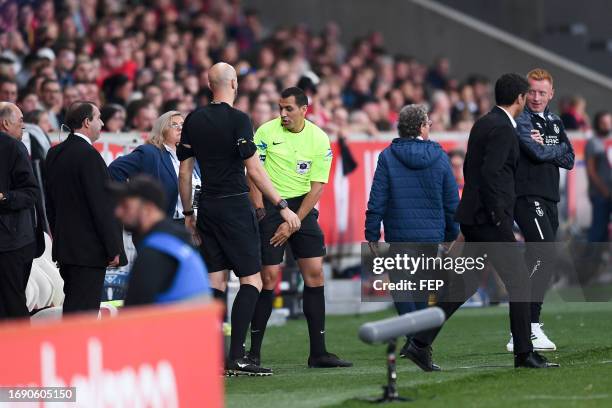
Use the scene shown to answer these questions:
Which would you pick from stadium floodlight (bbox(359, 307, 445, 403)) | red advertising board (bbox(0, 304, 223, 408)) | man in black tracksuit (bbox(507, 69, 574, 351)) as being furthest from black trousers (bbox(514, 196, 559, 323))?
red advertising board (bbox(0, 304, 223, 408))

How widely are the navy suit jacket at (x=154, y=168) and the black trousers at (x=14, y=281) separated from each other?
Result: 1.31 meters

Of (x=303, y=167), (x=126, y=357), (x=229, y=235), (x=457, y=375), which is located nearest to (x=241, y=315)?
(x=229, y=235)

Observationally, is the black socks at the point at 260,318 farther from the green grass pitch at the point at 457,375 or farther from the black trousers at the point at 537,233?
the black trousers at the point at 537,233

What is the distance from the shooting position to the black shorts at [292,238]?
11.6m

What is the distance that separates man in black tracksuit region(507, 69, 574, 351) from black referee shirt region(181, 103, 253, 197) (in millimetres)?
2288

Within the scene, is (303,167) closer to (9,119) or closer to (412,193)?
(412,193)

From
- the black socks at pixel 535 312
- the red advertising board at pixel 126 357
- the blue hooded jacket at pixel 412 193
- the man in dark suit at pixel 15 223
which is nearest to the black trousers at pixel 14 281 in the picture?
the man in dark suit at pixel 15 223

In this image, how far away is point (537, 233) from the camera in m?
11.7

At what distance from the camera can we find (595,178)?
796 inches

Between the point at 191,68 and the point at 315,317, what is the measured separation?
30.1 ft

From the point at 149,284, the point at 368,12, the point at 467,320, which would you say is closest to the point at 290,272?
the point at 467,320

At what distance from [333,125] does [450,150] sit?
5.22 feet

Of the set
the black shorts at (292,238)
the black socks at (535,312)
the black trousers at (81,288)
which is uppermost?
the black shorts at (292,238)

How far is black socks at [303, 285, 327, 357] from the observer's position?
11680 millimetres
